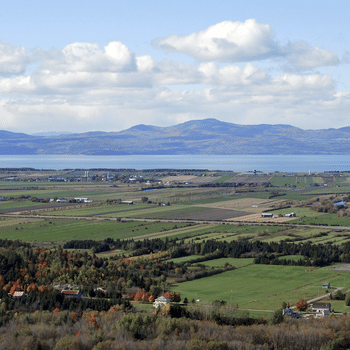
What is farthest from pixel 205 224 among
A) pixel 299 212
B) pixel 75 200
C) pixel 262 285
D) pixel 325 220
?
pixel 75 200

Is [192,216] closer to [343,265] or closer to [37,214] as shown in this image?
[37,214]

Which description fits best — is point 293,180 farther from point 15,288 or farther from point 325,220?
point 15,288

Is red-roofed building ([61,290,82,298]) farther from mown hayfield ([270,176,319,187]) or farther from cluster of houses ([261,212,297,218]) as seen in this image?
mown hayfield ([270,176,319,187])

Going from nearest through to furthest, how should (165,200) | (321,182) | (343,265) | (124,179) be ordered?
(343,265)
(165,200)
(321,182)
(124,179)

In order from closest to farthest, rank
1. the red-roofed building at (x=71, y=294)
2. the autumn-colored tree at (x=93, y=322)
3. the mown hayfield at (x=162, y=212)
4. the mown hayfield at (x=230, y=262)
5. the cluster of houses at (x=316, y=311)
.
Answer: the autumn-colored tree at (x=93, y=322) → the cluster of houses at (x=316, y=311) → the red-roofed building at (x=71, y=294) → the mown hayfield at (x=230, y=262) → the mown hayfield at (x=162, y=212)

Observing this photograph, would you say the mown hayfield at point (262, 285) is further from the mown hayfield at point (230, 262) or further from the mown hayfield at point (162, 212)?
the mown hayfield at point (162, 212)

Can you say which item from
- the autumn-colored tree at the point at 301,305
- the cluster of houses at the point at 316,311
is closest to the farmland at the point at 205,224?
the cluster of houses at the point at 316,311

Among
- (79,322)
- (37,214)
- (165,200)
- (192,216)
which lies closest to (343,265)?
(79,322)

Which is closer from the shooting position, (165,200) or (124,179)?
(165,200)
